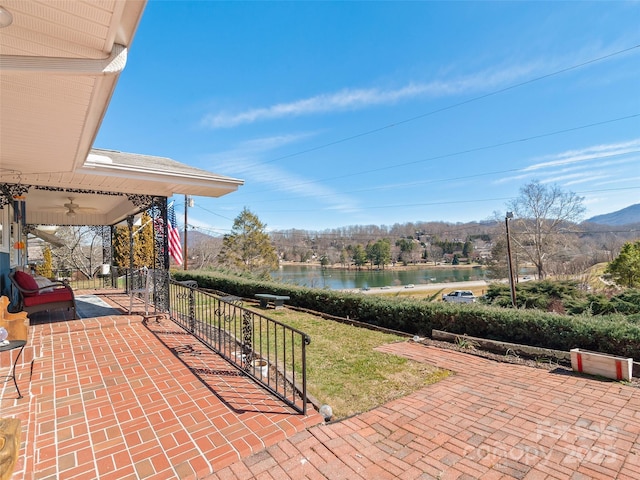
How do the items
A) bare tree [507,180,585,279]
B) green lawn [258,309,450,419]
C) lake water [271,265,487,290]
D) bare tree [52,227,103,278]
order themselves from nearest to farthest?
green lawn [258,309,450,419]
bare tree [52,227,103,278]
bare tree [507,180,585,279]
lake water [271,265,487,290]

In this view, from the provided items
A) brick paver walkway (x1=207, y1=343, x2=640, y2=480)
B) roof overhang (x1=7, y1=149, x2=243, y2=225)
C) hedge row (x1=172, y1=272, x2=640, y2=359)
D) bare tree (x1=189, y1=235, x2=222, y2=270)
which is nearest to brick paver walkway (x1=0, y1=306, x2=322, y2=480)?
brick paver walkway (x1=207, y1=343, x2=640, y2=480)

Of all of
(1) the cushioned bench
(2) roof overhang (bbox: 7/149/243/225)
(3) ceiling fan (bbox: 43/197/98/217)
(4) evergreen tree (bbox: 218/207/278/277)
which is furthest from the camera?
(4) evergreen tree (bbox: 218/207/278/277)

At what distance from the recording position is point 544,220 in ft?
81.2

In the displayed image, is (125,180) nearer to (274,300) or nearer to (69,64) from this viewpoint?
(69,64)

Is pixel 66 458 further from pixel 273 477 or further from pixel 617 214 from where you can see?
pixel 617 214

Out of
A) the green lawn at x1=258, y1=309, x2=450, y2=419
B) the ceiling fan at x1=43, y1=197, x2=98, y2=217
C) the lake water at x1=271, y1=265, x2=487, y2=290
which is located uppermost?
the ceiling fan at x1=43, y1=197, x2=98, y2=217

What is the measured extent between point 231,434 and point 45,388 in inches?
83.3

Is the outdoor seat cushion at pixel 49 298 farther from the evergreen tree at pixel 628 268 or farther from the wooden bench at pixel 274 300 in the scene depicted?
the evergreen tree at pixel 628 268

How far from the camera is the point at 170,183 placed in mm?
5789

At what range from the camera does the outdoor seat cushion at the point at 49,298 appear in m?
5.34

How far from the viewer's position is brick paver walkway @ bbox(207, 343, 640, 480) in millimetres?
2080

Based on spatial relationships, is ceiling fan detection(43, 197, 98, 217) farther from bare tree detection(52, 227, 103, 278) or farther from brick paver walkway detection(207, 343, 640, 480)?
bare tree detection(52, 227, 103, 278)

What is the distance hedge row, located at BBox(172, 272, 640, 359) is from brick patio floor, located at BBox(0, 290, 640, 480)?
93cm

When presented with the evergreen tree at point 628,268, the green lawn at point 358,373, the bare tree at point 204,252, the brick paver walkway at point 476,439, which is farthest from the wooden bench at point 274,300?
the bare tree at point 204,252
